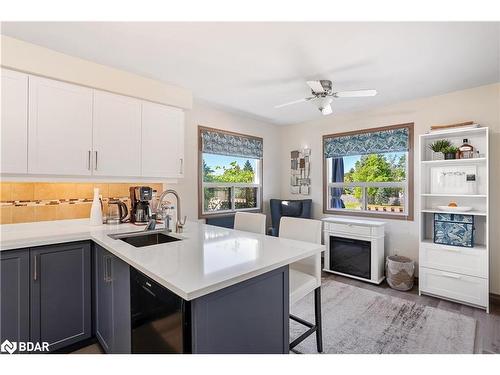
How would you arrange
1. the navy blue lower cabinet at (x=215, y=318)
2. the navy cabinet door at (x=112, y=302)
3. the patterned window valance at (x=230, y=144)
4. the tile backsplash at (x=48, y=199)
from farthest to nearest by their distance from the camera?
1. the patterned window valance at (x=230, y=144)
2. the tile backsplash at (x=48, y=199)
3. the navy cabinet door at (x=112, y=302)
4. the navy blue lower cabinet at (x=215, y=318)

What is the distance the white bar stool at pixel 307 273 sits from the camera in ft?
5.98

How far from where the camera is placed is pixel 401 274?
10.5 feet

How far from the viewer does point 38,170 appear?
2.13 metres

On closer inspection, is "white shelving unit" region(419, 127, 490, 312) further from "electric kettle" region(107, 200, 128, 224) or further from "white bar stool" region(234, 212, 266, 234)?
"electric kettle" region(107, 200, 128, 224)

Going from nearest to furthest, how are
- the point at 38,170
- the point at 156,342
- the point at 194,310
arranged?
the point at 194,310
the point at 156,342
the point at 38,170

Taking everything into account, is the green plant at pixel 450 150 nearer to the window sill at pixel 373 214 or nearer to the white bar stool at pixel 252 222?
the window sill at pixel 373 214

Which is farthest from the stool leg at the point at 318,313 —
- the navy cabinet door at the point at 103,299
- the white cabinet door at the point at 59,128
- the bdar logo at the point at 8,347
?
the white cabinet door at the point at 59,128

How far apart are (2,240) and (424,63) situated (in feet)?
12.1

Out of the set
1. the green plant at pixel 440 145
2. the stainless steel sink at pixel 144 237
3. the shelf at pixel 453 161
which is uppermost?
the green plant at pixel 440 145

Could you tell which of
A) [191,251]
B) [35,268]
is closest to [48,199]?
[35,268]

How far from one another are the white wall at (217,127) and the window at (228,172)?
10cm
